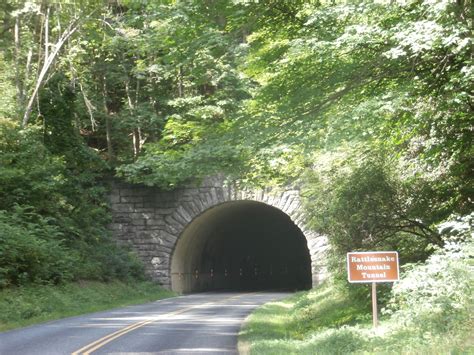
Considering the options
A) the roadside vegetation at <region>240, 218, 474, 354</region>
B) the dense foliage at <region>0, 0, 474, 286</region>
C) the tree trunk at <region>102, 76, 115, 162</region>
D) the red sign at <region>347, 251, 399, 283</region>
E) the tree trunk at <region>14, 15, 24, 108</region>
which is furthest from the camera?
the tree trunk at <region>102, 76, 115, 162</region>

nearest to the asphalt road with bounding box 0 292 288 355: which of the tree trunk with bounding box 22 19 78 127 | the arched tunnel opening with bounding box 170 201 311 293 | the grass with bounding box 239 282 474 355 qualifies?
the grass with bounding box 239 282 474 355

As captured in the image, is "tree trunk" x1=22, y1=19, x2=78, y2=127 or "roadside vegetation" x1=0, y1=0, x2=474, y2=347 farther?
"tree trunk" x1=22, y1=19, x2=78, y2=127

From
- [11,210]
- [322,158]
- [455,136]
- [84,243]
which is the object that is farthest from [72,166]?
[455,136]

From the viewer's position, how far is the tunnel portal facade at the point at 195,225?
89.9ft

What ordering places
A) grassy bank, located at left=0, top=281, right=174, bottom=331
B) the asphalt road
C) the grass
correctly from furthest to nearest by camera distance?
grassy bank, located at left=0, top=281, right=174, bottom=331 → the asphalt road → the grass

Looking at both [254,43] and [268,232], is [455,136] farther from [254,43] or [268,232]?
[268,232]

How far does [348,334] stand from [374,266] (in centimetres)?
129

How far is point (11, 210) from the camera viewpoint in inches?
855

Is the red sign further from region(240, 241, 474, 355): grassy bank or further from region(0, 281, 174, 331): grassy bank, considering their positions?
region(0, 281, 174, 331): grassy bank

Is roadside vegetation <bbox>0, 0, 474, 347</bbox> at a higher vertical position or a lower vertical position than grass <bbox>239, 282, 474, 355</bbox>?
higher

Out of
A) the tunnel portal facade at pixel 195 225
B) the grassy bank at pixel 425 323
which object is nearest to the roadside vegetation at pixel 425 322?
the grassy bank at pixel 425 323

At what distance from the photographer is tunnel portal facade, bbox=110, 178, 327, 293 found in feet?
89.9

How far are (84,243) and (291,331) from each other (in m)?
12.4

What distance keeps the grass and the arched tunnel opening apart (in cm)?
1299
